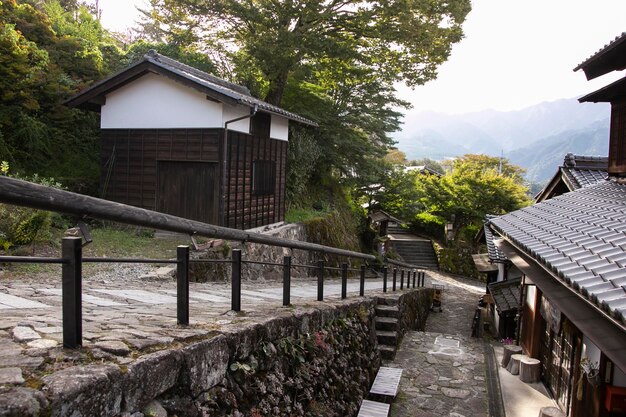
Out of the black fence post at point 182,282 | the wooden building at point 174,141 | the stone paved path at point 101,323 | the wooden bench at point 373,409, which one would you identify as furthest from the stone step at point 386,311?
the black fence post at point 182,282

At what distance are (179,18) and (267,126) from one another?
6.85m

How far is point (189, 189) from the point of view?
490 inches

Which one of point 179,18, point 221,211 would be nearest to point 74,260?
point 221,211

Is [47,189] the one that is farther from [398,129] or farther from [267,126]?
[398,129]

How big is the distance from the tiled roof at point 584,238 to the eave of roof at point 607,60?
2.56 m

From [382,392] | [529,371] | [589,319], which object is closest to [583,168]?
[529,371]

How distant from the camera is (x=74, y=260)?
2.18 metres

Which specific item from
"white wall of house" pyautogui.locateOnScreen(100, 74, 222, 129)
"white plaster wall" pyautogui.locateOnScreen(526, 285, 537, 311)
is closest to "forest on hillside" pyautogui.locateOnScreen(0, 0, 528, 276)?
"white wall of house" pyautogui.locateOnScreen(100, 74, 222, 129)

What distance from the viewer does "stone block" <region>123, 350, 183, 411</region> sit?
7.33ft

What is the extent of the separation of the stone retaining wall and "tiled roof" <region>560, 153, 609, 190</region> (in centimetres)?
917

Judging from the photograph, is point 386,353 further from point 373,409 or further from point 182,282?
point 182,282

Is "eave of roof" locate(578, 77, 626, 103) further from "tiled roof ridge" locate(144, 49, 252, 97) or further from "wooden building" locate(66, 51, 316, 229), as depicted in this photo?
"tiled roof ridge" locate(144, 49, 252, 97)

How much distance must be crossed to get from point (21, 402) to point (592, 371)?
694cm

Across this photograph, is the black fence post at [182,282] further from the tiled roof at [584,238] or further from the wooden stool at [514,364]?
the wooden stool at [514,364]
